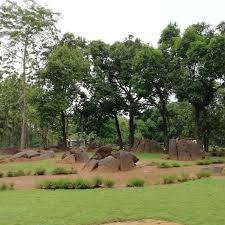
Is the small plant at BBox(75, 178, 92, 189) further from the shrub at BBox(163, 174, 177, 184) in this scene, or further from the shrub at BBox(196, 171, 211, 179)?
the shrub at BBox(196, 171, 211, 179)

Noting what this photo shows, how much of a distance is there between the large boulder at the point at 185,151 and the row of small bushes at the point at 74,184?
46.5ft

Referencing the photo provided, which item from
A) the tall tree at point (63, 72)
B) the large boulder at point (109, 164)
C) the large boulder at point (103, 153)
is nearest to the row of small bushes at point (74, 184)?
the large boulder at point (109, 164)

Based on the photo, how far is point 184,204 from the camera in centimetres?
1284

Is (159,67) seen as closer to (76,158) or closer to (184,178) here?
(76,158)

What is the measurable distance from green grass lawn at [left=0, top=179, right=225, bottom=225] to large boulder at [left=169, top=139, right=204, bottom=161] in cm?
1457

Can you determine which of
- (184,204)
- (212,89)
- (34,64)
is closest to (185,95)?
(212,89)

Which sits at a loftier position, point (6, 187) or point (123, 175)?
point (123, 175)

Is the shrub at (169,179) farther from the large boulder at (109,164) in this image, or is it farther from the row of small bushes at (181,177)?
the large boulder at (109,164)

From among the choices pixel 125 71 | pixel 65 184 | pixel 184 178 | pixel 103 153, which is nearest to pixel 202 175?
pixel 184 178

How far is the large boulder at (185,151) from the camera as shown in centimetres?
3169

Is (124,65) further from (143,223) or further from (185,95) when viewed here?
(143,223)

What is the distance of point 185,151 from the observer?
104ft

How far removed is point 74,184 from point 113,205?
545 centimetres

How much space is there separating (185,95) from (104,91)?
994 centimetres
